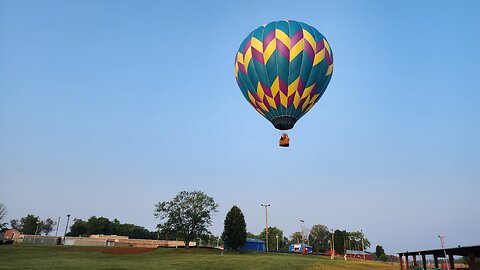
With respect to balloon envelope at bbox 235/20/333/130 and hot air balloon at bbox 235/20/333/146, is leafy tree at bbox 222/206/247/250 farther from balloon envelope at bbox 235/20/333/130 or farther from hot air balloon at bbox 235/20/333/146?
balloon envelope at bbox 235/20/333/130

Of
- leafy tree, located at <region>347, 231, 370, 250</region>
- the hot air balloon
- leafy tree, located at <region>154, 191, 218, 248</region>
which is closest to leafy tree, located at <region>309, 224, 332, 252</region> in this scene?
leafy tree, located at <region>347, 231, 370, 250</region>

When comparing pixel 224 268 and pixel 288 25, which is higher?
pixel 288 25

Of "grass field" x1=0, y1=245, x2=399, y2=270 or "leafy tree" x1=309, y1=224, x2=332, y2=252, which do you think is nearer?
"grass field" x1=0, y1=245, x2=399, y2=270

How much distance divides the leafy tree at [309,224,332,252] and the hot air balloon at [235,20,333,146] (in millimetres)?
126946

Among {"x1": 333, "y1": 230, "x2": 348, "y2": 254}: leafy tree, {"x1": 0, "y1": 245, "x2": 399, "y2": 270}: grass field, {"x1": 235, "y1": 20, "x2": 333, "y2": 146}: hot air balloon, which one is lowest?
{"x1": 0, "y1": 245, "x2": 399, "y2": 270}: grass field

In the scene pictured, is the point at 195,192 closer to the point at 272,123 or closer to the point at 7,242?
the point at 7,242

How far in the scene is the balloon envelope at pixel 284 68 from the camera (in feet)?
88.1

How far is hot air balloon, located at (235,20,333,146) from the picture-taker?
26844mm

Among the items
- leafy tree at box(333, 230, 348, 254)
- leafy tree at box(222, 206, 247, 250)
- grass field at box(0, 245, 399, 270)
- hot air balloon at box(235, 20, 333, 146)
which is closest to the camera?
hot air balloon at box(235, 20, 333, 146)

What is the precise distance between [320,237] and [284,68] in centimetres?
15292

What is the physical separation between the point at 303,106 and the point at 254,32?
7.38 meters

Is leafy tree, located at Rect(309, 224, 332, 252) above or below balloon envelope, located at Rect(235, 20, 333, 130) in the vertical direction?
below

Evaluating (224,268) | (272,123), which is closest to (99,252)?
(224,268)

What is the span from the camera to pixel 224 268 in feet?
128
